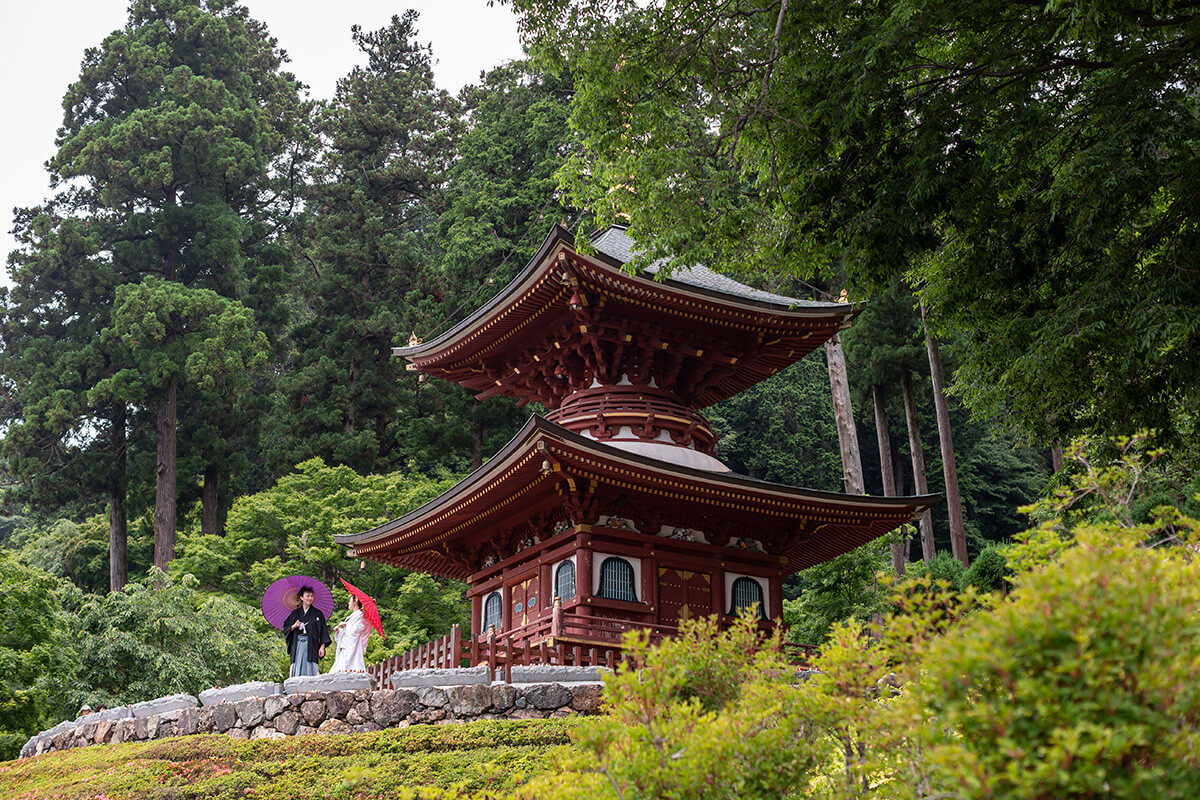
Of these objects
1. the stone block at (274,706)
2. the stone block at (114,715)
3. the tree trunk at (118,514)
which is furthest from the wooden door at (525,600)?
the tree trunk at (118,514)

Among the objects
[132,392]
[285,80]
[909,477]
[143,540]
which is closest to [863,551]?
[909,477]

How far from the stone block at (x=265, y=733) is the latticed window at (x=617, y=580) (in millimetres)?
5114

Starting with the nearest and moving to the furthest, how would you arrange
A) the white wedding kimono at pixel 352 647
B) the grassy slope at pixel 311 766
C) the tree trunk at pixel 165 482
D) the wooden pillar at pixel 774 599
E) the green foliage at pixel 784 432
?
the grassy slope at pixel 311 766
the white wedding kimono at pixel 352 647
the wooden pillar at pixel 774 599
the tree trunk at pixel 165 482
the green foliage at pixel 784 432

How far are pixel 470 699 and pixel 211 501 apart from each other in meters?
25.2

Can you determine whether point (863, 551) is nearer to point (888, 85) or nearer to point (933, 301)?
point (933, 301)

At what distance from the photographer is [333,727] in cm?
1366

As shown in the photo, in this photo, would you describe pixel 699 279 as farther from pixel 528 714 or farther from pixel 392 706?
pixel 392 706

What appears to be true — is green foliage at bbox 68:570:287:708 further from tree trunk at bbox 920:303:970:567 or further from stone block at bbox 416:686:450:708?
tree trunk at bbox 920:303:970:567

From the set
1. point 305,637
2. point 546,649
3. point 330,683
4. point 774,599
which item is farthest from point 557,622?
point 774,599

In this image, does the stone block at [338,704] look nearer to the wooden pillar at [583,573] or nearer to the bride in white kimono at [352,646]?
the bride in white kimono at [352,646]

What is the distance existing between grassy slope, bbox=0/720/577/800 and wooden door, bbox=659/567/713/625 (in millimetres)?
4516

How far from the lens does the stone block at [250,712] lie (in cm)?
1404

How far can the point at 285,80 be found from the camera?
1924 inches

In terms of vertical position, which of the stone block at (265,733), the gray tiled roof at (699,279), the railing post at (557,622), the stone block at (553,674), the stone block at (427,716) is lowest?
the stone block at (265,733)
